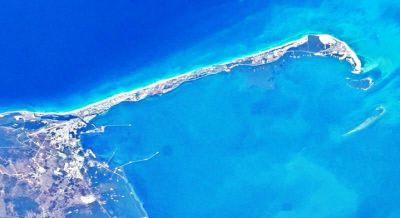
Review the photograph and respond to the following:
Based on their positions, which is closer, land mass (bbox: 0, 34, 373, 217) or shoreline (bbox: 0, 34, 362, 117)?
shoreline (bbox: 0, 34, 362, 117)

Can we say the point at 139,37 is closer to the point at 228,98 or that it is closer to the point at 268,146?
the point at 228,98

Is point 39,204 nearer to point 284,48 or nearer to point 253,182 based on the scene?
point 253,182

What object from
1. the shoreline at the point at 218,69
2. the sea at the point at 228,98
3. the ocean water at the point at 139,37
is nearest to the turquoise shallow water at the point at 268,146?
the sea at the point at 228,98

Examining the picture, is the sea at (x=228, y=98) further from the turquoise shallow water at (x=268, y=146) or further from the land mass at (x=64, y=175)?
the land mass at (x=64, y=175)

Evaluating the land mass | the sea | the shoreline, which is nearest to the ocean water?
the sea

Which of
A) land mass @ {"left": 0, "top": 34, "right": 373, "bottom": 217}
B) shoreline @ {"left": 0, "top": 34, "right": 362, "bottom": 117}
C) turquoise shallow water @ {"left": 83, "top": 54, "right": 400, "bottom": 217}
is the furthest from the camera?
land mass @ {"left": 0, "top": 34, "right": 373, "bottom": 217}

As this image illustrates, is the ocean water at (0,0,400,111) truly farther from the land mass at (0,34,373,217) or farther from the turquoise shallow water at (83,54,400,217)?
the turquoise shallow water at (83,54,400,217)
